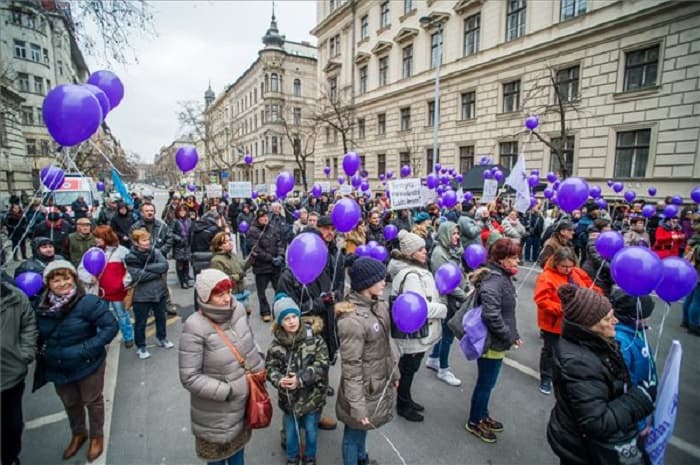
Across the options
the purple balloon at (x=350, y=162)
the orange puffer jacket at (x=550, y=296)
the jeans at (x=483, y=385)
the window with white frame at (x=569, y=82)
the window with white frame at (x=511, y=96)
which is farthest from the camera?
the window with white frame at (x=511, y=96)

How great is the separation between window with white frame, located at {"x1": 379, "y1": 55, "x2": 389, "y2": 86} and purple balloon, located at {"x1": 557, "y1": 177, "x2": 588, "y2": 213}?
2481 centimetres

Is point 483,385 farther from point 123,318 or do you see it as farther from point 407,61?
point 407,61

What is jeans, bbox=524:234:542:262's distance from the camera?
10.7 metres

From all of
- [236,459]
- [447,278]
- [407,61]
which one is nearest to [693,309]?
[447,278]

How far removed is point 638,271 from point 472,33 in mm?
22652

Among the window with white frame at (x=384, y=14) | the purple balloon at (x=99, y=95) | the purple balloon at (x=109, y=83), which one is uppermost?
the window with white frame at (x=384, y=14)

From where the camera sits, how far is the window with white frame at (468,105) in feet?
68.5

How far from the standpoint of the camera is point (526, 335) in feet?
18.2

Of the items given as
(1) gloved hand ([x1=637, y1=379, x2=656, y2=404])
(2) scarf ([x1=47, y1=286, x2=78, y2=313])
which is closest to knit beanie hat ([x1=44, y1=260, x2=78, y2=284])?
(2) scarf ([x1=47, y1=286, x2=78, y2=313])

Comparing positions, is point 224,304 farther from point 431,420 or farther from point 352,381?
point 431,420

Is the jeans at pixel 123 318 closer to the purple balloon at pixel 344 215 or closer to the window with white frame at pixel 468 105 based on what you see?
the purple balloon at pixel 344 215

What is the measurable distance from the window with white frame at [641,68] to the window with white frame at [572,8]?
318 cm

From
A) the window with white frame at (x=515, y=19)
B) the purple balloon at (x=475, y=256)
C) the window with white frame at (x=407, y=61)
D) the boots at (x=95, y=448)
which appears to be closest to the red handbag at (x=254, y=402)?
the boots at (x=95, y=448)

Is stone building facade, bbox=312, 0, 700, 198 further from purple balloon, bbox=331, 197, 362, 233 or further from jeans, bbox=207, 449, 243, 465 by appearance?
jeans, bbox=207, 449, 243, 465
